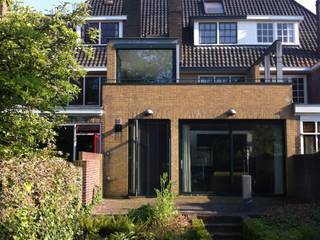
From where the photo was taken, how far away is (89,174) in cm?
1631

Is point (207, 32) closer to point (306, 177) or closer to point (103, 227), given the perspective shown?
point (306, 177)

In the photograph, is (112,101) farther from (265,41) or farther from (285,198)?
(265,41)

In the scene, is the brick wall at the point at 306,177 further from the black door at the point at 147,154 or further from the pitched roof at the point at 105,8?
the pitched roof at the point at 105,8

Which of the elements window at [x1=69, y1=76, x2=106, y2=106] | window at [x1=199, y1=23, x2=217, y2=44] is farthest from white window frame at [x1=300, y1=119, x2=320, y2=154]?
window at [x1=69, y1=76, x2=106, y2=106]

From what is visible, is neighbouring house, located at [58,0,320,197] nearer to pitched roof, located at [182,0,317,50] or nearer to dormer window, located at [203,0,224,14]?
pitched roof, located at [182,0,317,50]

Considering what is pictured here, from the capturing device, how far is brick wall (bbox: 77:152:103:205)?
607 inches

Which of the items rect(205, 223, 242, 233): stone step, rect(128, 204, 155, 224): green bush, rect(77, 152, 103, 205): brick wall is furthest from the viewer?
rect(77, 152, 103, 205): brick wall

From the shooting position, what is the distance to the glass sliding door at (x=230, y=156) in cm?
2086

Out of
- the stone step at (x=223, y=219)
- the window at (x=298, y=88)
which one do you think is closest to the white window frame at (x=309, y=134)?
the stone step at (x=223, y=219)

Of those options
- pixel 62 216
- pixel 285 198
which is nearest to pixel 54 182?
pixel 62 216

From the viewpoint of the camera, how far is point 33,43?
1137 cm

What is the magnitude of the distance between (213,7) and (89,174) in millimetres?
20024

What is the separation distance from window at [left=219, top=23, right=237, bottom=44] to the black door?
11.7 meters

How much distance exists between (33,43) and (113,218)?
4600mm
